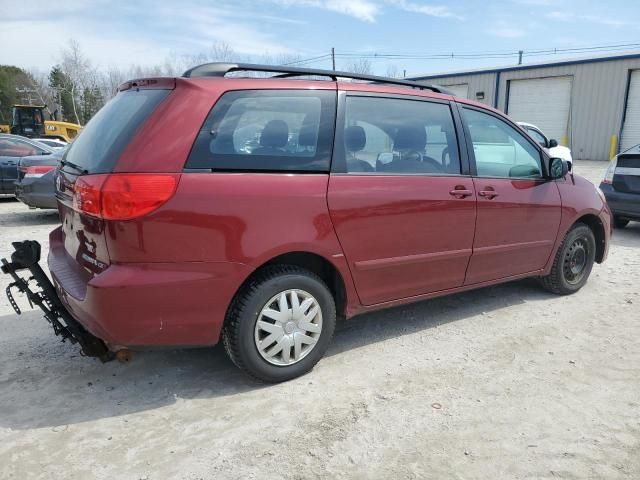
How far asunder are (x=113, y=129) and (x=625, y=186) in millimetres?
7304

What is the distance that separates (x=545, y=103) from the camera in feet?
77.1

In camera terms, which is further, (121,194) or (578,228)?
(578,228)

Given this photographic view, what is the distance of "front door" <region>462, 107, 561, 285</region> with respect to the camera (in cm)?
383

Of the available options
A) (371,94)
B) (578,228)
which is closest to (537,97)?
(578,228)

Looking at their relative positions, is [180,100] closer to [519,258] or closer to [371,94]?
[371,94]

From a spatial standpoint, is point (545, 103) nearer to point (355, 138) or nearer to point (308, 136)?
point (355, 138)

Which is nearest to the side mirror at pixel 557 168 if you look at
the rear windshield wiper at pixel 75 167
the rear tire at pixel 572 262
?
the rear tire at pixel 572 262

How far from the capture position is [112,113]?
117 inches

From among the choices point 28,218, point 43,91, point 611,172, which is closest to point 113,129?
point 28,218

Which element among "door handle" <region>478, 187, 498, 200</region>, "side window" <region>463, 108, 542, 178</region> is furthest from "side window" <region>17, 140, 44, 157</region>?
"door handle" <region>478, 187, 498, 200</region>

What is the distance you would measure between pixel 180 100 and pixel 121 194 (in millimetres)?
607

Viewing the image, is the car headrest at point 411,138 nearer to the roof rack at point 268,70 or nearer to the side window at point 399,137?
the side window at point 399,137

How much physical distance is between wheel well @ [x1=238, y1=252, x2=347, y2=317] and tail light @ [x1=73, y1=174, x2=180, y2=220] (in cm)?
75

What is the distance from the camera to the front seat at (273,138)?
2.84 m
